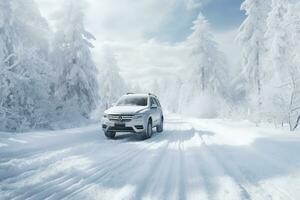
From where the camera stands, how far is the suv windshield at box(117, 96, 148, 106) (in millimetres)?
14445

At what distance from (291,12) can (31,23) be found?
19237 mm

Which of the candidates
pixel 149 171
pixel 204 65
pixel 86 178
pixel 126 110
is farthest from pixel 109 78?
pixel 86 178

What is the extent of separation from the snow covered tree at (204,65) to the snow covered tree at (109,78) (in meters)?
14.3

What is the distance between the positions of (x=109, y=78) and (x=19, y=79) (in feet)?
126

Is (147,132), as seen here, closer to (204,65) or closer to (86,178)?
(86,178)

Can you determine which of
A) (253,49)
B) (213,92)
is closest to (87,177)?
(253,49)

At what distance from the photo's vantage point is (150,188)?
514cm

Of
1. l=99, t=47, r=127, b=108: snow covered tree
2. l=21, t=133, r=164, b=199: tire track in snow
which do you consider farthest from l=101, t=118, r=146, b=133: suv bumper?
l=99, t=47, r=127, b=108: snow covered tree

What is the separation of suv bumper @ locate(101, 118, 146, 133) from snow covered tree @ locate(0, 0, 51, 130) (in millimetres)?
5538

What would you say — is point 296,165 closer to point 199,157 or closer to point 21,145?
point 199,157

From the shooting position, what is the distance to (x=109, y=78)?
53656mm

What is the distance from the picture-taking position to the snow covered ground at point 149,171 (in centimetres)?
485

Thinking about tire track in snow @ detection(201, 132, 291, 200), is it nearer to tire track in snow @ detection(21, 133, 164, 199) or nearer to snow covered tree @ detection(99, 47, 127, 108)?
tire track in snow @ detection(21, 133, 164, 199)

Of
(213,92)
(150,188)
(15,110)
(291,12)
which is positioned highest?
(291,12)
